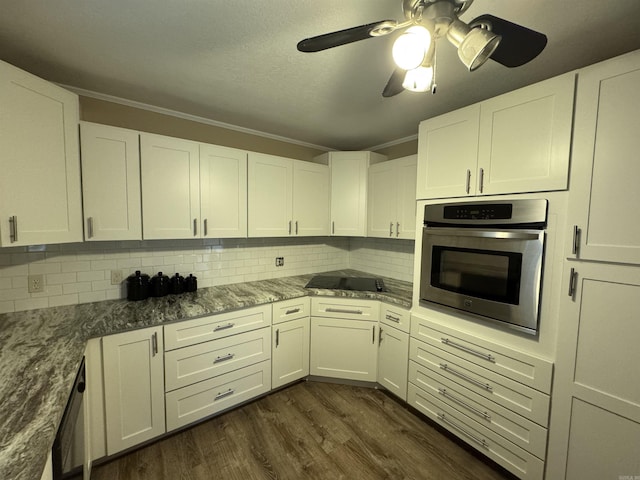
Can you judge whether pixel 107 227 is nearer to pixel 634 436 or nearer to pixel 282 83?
pixel 282 83

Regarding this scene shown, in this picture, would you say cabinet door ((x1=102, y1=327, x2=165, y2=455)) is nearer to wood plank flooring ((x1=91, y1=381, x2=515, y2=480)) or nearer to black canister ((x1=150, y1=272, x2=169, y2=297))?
wood plank flooring ((x1=91, y1=381, x2=515, y2=480))

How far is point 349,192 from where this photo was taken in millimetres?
2855

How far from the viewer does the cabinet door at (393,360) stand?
7.02 feet

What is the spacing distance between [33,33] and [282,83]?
126 centimetres

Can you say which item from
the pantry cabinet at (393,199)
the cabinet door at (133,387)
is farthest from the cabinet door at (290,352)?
the pantry cabinet at (393,199)

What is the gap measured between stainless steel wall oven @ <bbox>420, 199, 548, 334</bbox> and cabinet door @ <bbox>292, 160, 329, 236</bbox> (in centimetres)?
121

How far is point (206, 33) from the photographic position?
50.8 inches

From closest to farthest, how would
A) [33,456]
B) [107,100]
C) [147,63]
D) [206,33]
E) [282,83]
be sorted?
1. [33,456]
2. [206,33]
3. [147,63]
4. [282,83]
5. [107,100]

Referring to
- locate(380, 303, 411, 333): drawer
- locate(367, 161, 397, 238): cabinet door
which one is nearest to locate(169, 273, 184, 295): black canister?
locate(380, 303, 411, 333): drawer

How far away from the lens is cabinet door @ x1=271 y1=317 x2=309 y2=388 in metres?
2.26

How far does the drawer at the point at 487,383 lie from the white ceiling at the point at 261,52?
6.08 feet

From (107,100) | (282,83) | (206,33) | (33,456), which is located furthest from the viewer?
(107,100)

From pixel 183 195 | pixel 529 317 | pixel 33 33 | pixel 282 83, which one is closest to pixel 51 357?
pixel 183 195

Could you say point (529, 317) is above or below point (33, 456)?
above
